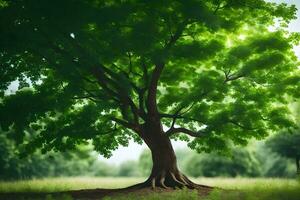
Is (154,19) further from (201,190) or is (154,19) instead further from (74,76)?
(201,190)

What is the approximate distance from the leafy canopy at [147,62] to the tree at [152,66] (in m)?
0.05

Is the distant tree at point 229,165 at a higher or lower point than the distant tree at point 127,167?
lower

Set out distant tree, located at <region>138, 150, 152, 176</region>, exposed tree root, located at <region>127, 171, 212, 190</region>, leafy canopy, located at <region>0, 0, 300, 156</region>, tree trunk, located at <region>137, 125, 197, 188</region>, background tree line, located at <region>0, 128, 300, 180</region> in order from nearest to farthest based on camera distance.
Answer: leafy canopy, located at <region>0, 0, 300, 156</region>
exposed tree root, located at <region>127, 171, 212, 190</region>
tree trunk, located at <region>137, 125, 197, 188</region>
background tree line, located at <region>0, 128, 300, 180</region>
distant tree, located at <region>138, 150, 152, 176</region>

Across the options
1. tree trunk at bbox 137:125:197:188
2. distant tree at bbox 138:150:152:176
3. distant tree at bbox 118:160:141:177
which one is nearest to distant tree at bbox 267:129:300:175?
tree trunk at bbox 137:125:197:188

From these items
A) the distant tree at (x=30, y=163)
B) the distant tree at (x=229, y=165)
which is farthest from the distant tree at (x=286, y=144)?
the distant tree at (x=30, y=163)

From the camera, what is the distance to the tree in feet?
50.8

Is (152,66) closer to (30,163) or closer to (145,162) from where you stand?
(30,163)

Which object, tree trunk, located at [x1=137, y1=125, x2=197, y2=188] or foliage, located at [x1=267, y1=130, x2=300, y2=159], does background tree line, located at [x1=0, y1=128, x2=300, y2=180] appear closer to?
foliage, located at [x1=267, y1=130, x2=300, y2=159]

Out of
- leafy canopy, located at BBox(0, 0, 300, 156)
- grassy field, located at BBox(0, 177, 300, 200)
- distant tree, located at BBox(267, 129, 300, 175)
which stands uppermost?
leafy canopy, located at BBox(0, 0, 300, 156)

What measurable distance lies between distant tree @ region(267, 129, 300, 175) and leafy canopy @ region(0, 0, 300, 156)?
60.5 ft

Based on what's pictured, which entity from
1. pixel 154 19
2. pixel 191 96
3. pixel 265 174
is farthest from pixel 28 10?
pixel 265 174

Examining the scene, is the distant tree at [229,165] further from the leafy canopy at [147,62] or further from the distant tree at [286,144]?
the leafy canopy at [147,62]

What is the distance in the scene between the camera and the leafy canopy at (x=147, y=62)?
15445mm

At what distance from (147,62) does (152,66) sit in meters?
0.91
